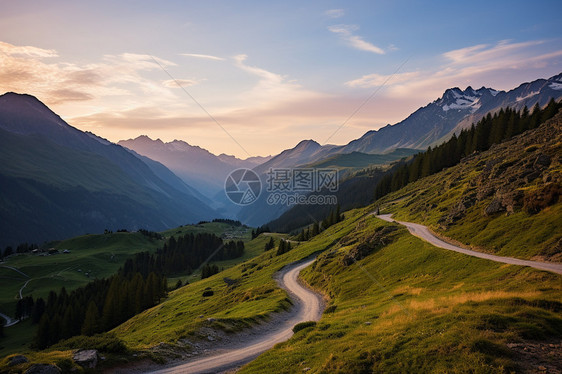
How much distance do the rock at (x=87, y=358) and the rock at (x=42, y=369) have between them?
2.41 meters

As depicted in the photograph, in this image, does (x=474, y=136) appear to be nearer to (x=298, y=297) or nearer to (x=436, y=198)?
(x=436, y=198)

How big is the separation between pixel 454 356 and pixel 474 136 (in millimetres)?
132405

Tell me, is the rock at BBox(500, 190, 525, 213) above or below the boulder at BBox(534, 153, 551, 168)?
below

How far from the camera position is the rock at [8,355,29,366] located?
21.3 meters

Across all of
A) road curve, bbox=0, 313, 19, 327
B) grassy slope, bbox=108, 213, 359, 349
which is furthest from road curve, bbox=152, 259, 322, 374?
road curve, bbox=0, 313, 19, 327

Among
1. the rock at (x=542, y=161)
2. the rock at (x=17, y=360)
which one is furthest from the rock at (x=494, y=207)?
the rock at (x=17, y=360)

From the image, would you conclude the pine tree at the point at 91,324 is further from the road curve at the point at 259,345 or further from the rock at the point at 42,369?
the rock at the point at 42,369

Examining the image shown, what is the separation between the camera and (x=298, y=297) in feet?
188

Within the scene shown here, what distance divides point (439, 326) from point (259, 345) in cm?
1948

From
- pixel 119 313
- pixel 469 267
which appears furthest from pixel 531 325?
pixel 119 313

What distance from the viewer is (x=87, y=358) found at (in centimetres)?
2388

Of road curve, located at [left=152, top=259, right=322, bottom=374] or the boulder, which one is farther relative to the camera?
the boulder

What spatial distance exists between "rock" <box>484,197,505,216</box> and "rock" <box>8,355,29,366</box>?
57337 millimetres

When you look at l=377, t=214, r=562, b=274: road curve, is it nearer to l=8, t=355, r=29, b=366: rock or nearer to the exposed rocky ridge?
the exposed rocky ridge
